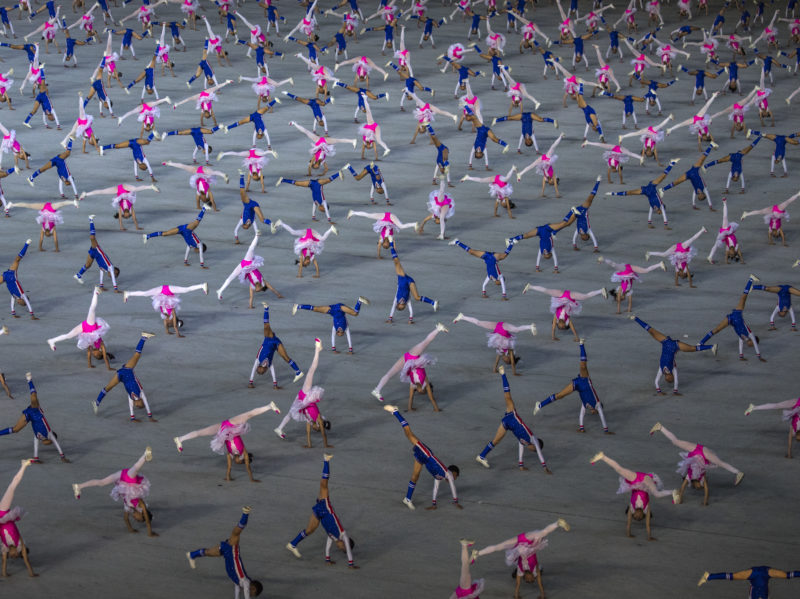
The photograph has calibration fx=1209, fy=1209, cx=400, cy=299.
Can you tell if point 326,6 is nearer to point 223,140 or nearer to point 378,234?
point 223,140

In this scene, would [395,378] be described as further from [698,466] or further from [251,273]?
[698,466]

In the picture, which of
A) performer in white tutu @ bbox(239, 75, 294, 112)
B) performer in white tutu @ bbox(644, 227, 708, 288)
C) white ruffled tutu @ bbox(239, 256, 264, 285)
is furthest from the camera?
performer in white tutu @ bbox(239, 75, 294, 112)

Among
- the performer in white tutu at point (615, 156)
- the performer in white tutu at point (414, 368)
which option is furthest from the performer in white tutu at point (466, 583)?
the performer in white tutu at point (615, 156)

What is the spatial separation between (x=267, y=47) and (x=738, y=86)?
15897 millimetres

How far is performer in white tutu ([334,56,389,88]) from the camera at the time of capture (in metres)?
37.7

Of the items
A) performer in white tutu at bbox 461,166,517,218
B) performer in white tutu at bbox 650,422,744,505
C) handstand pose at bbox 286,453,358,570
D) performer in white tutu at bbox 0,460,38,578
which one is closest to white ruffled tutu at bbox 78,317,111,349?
performer in white tutu at bbox 0,460,38,578

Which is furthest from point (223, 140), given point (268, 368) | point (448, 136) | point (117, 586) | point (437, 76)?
point (117, 586)

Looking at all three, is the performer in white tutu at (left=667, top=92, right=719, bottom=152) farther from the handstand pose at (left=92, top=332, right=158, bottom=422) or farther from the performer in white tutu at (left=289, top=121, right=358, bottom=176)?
the handstand pose at (left=92, top=332, right=158, bottom=422)

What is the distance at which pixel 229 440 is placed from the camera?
62.5 feet

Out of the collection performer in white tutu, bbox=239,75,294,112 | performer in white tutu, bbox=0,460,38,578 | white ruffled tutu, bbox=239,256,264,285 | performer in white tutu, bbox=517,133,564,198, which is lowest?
performer in white tutu, bbox=0,460,38,578

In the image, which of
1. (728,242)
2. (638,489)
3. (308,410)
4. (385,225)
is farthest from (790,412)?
(385,225)

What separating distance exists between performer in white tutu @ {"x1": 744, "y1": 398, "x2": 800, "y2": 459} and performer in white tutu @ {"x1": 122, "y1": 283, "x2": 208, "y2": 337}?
1079 cm

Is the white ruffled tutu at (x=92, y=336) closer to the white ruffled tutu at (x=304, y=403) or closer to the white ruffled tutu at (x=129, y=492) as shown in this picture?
the white ruffled tutu at (x=304, y=403)

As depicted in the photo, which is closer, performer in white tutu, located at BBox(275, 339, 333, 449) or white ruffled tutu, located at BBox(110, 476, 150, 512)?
white ruffled tutu, located at BBox(110, 476, 150, 512)
